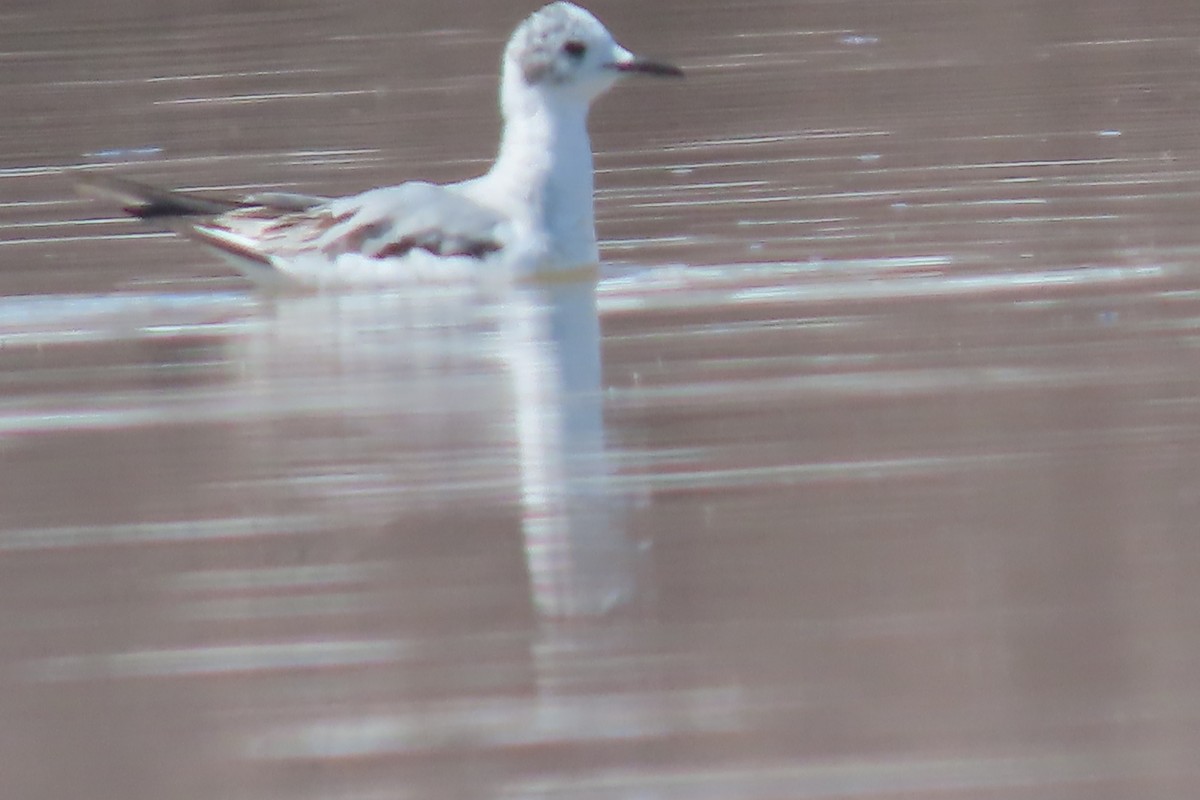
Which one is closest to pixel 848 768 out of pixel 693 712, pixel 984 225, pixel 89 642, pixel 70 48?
pixel 693 712

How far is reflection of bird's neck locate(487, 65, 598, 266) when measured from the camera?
866cm

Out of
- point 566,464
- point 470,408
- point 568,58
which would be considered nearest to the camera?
point 566,464

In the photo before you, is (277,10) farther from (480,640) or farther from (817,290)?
(480,640)

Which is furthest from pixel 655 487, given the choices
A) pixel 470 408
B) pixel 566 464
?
pixel 470 408

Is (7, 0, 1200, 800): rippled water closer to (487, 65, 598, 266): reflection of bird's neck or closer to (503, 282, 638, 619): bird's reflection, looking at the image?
(503, 282, 638, 619): bird's reflection

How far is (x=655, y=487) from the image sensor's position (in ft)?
19.0

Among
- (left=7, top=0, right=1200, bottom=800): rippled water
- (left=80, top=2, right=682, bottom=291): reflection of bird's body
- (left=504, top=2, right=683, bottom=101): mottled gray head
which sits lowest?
(left=7, top=0, right=1200, bottom=800): rippled water

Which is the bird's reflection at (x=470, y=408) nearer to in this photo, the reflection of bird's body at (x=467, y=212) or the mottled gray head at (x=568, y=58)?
the reflection of bird's body at (x=467, y=212)

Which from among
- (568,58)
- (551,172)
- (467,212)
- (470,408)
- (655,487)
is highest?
(568,58)

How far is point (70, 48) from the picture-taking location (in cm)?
1522

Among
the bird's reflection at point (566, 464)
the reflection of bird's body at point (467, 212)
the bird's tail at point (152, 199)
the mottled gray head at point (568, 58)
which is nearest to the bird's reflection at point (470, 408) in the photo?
the bird's reflection at point (566, 464)

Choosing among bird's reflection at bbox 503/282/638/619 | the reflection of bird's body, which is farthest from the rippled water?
the reflection of bird's body

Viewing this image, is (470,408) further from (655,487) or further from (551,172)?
(551,172)

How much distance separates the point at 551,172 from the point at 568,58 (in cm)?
57
